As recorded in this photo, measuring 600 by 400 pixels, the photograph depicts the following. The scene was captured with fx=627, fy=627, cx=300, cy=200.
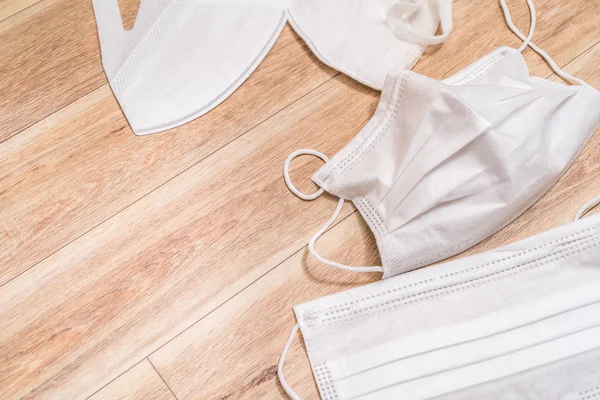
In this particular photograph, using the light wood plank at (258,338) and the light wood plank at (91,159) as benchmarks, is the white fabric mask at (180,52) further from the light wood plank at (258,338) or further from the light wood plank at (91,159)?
the light wood plank at (258,338)

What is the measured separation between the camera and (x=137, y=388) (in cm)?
96

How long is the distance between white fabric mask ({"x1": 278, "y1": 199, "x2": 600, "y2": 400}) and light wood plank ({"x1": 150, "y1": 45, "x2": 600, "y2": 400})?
25mm

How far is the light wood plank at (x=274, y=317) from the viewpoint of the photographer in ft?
3.18

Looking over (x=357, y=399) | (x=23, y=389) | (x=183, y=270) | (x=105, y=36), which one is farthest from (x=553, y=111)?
(x=23, y=389)

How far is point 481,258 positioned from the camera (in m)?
1.03

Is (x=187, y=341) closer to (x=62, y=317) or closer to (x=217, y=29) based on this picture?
(x=62, y=317)

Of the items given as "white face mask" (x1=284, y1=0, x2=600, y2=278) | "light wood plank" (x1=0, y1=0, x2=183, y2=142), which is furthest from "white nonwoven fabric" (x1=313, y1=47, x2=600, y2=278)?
"light wood plank" (x1=0, y1=0, x2=183, y2=142)

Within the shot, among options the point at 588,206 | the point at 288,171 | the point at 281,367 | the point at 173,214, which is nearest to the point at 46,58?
the point at 173,214

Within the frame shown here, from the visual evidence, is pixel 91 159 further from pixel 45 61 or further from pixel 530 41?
pixel 530 41

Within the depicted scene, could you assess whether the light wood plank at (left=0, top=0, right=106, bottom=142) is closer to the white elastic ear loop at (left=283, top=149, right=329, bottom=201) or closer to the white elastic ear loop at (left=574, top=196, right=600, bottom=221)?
the white elastic ear loop at (left=283, top=149, right=329, bottom=201)

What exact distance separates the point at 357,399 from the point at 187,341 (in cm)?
28

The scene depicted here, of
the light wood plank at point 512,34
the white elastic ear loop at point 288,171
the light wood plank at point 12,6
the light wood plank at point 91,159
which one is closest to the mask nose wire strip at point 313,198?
the white elastic ear loop at point 288,171

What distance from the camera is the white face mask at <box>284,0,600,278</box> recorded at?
98cm

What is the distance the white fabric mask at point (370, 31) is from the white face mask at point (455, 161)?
11cm
